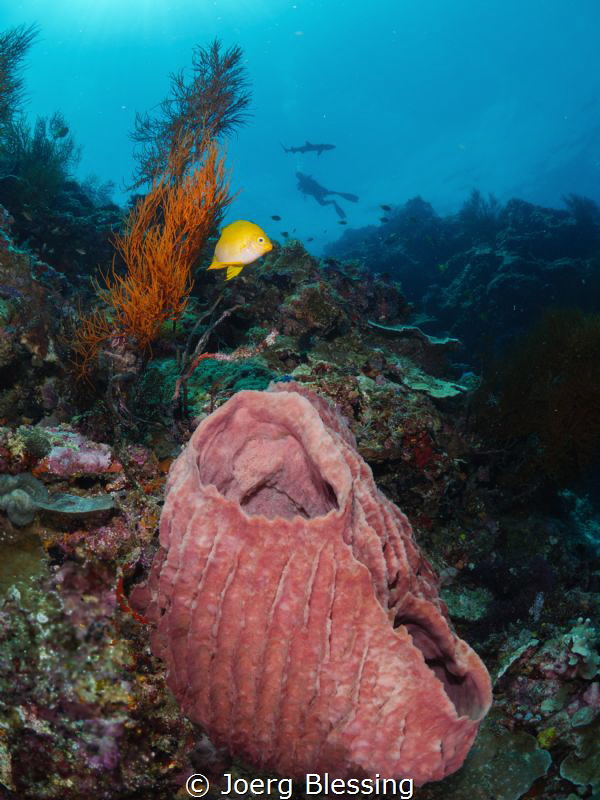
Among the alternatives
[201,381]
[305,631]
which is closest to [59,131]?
[201,381]

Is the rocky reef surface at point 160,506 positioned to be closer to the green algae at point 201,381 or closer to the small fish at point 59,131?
the green algae at point 201,381

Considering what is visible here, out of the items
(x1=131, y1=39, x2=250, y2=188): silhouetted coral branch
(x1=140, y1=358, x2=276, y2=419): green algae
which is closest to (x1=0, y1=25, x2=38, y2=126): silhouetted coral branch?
(x1=131, y1=39, x2=250, y2=188): silhouetted coral branch

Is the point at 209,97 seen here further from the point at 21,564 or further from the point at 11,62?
the point at 21,564

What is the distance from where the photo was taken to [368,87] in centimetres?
9462

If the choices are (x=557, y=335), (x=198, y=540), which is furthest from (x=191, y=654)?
(x=557, y=335)

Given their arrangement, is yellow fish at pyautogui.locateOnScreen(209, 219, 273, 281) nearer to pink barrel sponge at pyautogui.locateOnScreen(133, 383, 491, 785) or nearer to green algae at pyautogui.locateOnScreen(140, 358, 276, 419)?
green algae at pyautogui.locateOnScreen(140, 358, 276, 419)

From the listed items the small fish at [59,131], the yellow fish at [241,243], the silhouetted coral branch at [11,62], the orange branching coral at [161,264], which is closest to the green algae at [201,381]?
the orange branching coral at [161,264]

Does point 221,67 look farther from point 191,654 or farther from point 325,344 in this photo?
point 191,654

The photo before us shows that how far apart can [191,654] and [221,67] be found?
444 inches

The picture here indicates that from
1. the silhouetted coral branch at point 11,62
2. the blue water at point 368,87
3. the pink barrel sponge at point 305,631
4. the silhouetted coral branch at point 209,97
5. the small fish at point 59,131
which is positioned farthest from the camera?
the blue water at point 368,87

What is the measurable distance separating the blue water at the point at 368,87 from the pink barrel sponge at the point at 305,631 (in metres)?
69.4

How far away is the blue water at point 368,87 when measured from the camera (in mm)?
71875

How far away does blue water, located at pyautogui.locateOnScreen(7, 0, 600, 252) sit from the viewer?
236 ft

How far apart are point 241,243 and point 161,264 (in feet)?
3.37
